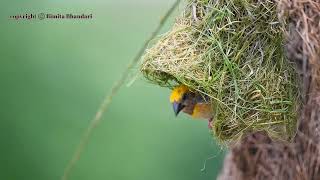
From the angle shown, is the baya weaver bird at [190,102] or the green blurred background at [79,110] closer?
the baya weaver bird at [190,102]

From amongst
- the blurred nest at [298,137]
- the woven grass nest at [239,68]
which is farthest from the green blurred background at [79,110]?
the woven grass nest at [239,68]

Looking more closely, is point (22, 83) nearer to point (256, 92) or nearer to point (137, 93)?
point (137, 93)

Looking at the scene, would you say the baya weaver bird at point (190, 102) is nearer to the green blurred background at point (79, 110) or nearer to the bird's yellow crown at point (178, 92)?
the bird's yellow crown at point (178, 92)

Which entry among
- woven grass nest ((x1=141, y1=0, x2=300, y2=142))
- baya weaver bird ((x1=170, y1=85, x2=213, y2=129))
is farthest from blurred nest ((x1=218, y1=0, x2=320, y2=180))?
baya weaver bird ((x1=170, y1=85, x2=213, y2=129))

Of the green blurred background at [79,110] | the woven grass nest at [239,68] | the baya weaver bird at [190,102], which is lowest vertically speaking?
the green blurred background at [79,110]

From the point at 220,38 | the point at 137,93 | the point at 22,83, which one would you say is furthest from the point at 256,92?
the point at 22,83

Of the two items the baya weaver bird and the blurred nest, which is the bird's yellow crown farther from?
the blurred nest
